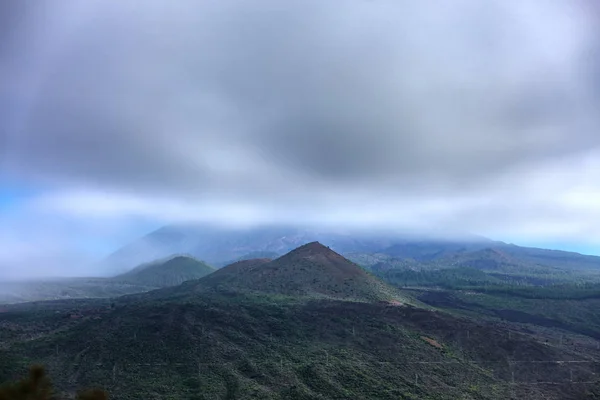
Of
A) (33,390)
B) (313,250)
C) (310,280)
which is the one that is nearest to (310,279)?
(310,280)

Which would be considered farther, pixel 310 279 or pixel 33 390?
pixel 310 279

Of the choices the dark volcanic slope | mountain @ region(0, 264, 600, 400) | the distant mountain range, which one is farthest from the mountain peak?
mountain @ region(0, 264, 600, 400)

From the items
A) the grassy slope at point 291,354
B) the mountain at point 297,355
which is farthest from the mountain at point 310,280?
Answer: the grassy slope at point 291,354

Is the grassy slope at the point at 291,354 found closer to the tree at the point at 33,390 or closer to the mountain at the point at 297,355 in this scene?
the mountain at the point at 297,355

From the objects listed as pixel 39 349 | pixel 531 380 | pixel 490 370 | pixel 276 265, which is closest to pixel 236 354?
pixel 39 349

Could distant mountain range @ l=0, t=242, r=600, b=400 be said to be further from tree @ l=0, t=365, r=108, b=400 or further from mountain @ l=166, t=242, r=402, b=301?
tree @ l=0, t=365, r=108, b=400

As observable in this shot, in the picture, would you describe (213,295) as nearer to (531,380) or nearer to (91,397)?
(531,380)

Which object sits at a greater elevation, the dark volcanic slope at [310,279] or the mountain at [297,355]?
the dark volcanic slope at [310,279]

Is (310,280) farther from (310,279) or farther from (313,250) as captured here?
(313,250)
